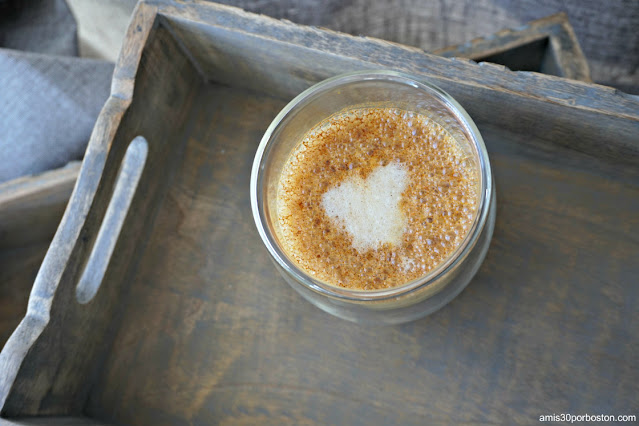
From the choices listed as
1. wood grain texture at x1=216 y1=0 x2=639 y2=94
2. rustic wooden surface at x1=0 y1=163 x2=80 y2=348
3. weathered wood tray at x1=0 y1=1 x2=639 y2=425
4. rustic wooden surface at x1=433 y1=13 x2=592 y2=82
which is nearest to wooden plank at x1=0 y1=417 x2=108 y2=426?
weathered wood tray at x1=0 y1=1 x2=639 y2=425

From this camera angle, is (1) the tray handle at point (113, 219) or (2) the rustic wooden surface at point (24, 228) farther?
(2) the rustic wooden surface at point (24, 228)

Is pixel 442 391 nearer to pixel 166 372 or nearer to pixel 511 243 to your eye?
pixel 511 243

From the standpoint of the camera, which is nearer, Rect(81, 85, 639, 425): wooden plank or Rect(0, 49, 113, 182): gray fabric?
Rect(81, 85, 639, 425): wooden plank

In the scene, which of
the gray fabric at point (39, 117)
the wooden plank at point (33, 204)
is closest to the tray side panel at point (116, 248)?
the wooden plank at point (33, 204)

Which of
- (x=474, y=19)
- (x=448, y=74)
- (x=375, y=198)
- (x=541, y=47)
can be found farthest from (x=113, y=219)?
(x=474, y=19)

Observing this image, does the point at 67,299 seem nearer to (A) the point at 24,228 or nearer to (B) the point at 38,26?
(A) the point at 24,228

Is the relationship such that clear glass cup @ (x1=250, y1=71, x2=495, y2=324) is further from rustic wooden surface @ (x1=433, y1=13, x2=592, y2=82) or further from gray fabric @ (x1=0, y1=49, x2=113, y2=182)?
gray fabric @ (x1=0, y1=49, x2=113, y2=182)

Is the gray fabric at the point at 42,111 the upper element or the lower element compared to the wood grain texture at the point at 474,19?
lower

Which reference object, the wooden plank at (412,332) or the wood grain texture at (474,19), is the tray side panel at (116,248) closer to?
the wooden plank at (412,332)
